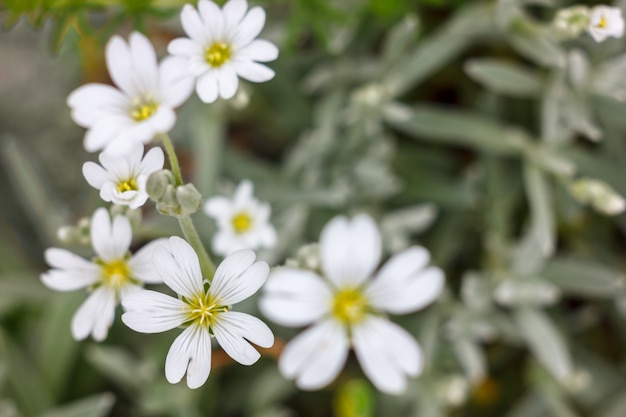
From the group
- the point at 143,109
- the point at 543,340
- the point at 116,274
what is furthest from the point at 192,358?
the point at 543,340

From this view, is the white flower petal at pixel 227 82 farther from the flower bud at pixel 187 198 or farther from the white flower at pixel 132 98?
the flower bud at pixel 187 198

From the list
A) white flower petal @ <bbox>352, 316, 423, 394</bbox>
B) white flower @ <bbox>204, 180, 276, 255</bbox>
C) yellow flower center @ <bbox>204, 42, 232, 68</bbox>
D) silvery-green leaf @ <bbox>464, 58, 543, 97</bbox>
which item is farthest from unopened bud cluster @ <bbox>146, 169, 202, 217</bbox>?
silvery-green leaf @ <bbox>464, 58, 543, 97</bbox>

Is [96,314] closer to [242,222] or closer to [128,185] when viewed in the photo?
[128,185]

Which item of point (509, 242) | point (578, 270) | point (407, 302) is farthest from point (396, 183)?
point (407, 302)

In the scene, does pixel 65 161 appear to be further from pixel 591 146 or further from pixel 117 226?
pixel 591 146

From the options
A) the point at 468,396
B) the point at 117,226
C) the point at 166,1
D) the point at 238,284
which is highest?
the point at 166,1

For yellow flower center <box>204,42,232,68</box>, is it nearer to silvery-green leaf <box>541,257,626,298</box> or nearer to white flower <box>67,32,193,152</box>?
white flower <box>67,32,193,152</box>
